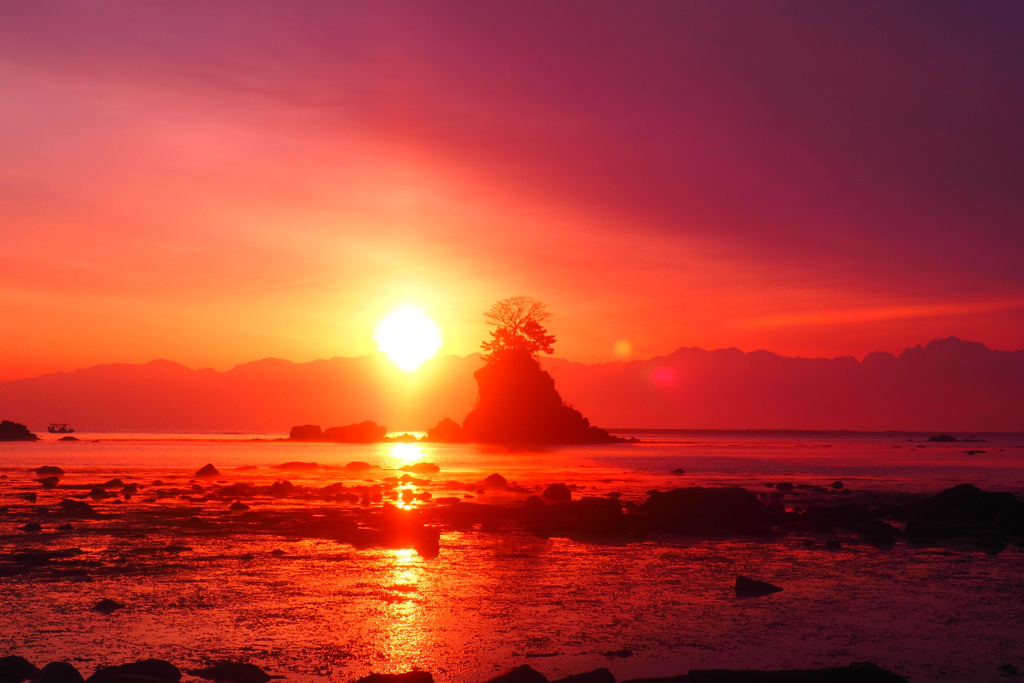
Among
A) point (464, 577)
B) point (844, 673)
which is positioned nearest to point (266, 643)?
point (464, 577)

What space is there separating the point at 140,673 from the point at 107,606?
6.12 m

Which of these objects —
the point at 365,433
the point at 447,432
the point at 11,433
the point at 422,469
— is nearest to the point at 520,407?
the point at 447,432

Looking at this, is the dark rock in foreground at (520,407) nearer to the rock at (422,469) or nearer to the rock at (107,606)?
the rock at (422,469)

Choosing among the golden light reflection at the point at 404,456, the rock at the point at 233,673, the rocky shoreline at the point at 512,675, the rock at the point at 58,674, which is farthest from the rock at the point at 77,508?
the golden light reflection at the point at 404,456

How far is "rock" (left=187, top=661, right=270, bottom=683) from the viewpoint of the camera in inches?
500

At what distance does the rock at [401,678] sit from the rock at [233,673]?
1.86 m

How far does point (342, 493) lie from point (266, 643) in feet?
108

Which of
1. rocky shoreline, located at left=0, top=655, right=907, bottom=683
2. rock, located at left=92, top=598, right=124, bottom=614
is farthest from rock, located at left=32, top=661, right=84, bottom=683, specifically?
rock, located at left=92, top=598, right=124, bottom=614

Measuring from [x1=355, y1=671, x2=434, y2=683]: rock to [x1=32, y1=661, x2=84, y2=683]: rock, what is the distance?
401 centimetres

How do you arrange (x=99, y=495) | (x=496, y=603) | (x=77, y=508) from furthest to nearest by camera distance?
1. (x=99, y=495)
2. (x=77, y=508)
3. (x=496, y=603)

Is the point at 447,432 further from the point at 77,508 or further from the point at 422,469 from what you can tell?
the point at 77,508

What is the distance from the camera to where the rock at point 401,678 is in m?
11.9

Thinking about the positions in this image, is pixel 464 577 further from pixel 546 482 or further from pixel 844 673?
pixel 546 482

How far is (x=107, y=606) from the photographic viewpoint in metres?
17.3
